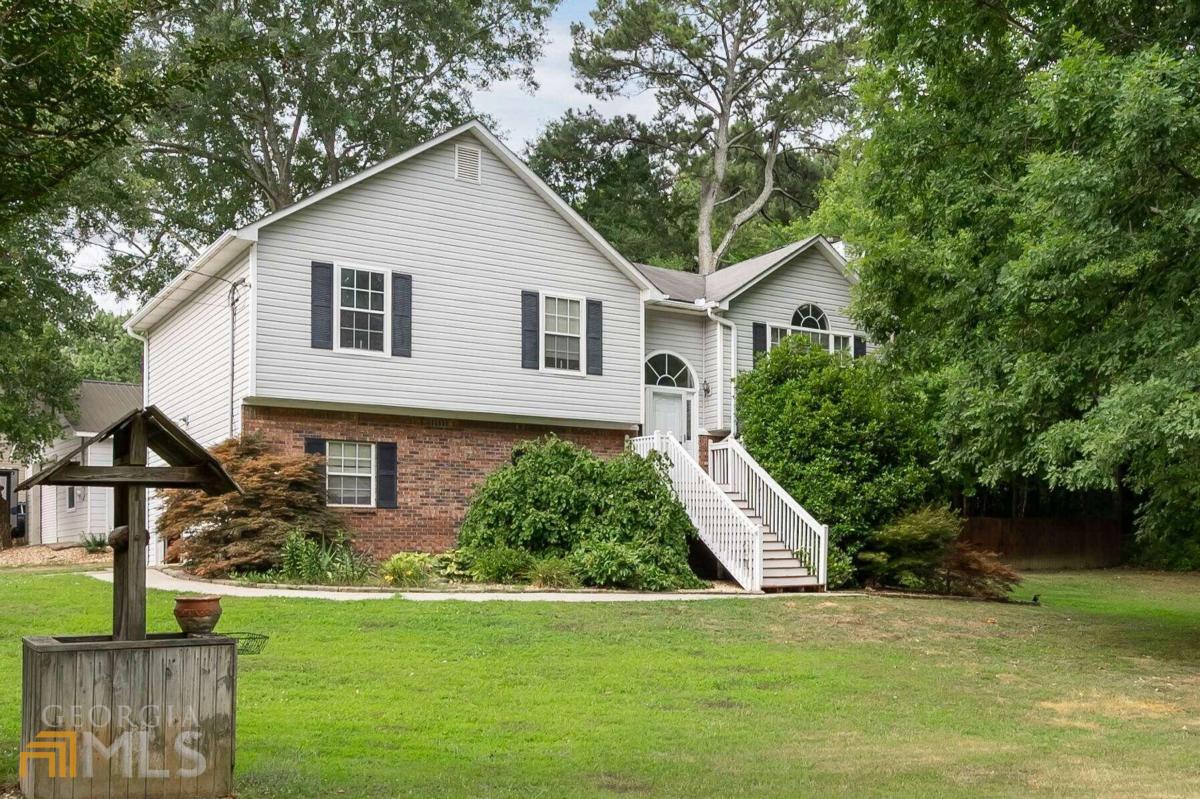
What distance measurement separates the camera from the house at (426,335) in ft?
64.7

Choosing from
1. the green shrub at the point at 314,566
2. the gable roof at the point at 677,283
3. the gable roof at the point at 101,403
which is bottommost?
the green shrub at the point at 314,566

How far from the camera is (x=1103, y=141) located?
12.2 metres

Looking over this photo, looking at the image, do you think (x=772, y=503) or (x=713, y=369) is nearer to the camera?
(x=772, y=503)

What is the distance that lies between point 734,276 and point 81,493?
60.6 feet

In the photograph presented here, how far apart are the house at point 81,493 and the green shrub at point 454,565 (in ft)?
44.4

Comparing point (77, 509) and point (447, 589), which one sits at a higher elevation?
point (77, 509)

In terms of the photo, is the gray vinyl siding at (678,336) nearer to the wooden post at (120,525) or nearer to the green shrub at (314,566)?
the green shrub at (314,566)

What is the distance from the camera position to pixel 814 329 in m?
25.7

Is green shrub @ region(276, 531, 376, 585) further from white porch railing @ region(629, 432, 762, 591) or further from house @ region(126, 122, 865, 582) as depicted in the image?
white porch railing @ region(629, 432, 762, 591)

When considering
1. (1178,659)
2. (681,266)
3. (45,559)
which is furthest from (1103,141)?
(681,266)

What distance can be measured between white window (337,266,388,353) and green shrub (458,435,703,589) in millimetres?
3120

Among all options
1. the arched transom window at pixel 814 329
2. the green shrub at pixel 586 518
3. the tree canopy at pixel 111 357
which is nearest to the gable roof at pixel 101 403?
the tree canopy at pixel 111 357

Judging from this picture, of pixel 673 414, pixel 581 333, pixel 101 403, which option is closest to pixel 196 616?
pixel 581 333

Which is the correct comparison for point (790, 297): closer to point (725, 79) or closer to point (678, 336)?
point (678, 336)
